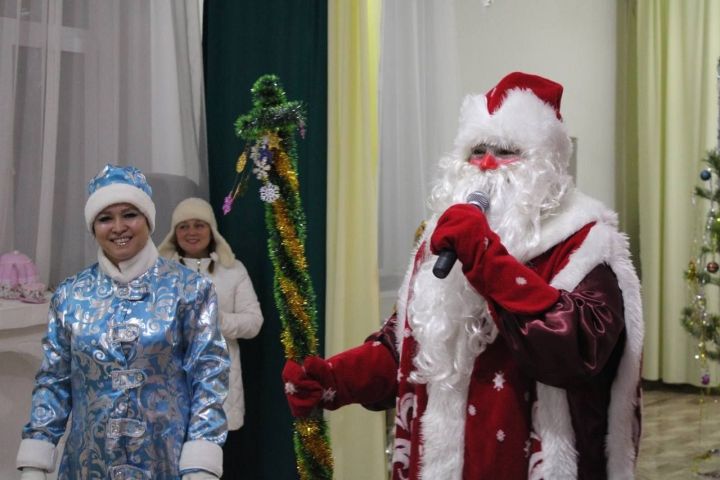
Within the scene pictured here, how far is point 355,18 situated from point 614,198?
3797mm

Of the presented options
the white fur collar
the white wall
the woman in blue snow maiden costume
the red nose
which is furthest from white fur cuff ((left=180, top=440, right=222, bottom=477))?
the white wall

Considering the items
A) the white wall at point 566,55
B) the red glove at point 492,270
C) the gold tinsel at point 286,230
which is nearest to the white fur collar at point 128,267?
the gold tinsel at point 286,230

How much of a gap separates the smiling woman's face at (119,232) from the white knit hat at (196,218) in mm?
1073

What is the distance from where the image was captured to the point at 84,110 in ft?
10.2

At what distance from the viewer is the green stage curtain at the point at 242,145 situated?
11.1 ft

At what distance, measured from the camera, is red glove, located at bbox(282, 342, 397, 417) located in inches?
75.3

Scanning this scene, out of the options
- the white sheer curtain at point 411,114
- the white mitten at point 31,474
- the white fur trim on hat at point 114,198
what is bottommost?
the white mitten at point 31,474

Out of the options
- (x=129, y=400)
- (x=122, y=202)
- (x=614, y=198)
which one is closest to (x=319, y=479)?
(x=129, y=400)

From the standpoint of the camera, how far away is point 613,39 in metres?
6.39

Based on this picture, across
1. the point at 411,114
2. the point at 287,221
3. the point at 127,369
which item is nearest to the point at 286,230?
the point at 287,221

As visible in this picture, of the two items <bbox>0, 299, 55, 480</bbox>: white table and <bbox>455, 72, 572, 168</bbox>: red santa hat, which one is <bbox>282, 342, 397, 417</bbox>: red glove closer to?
<bbox>455, 72, 572, 168</bbox>: red santa hat

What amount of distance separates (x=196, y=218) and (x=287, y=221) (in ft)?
3.87

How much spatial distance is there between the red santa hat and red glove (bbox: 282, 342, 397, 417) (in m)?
0.57

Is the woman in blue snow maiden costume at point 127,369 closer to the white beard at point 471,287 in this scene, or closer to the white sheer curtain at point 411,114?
the white beard at point 471,287
